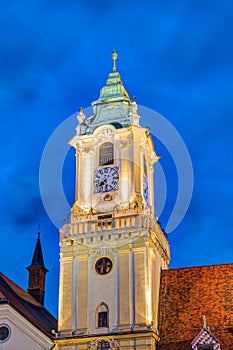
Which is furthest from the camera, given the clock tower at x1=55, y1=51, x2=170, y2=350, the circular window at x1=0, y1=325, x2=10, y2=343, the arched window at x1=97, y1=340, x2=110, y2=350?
the circular window at x1=0, y1=325, x2=10, y2=343

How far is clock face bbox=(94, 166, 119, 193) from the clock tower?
0.08 m

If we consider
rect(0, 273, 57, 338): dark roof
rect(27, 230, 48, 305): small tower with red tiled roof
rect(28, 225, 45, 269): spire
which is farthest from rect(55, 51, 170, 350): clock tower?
rect(28, 225, 45, 269): spire

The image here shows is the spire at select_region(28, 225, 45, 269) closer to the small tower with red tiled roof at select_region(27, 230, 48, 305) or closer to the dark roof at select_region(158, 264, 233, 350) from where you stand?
the small tower with red tiled roof at select_region(27, 230, 48, 305)

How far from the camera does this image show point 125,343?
153 feet

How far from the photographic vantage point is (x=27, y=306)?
57906 mm

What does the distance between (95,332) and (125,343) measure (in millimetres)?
2393

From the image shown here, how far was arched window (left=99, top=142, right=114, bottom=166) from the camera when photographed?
5428 cm

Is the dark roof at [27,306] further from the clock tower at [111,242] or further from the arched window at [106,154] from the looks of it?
the arched window at [106,154]

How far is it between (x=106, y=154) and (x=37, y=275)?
2089 centimetres

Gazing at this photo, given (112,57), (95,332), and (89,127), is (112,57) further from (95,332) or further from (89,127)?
(95,332)

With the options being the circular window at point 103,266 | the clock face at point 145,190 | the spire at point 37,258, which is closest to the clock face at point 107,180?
the clock face at point 145,190

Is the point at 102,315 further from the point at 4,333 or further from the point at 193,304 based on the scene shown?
the point at 4,333

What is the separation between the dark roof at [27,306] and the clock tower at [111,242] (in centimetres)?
324

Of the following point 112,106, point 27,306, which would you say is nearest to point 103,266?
point 27,306
